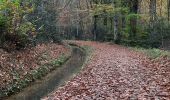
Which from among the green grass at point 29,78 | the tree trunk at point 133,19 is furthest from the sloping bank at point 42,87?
the tree trunk at point 133,19

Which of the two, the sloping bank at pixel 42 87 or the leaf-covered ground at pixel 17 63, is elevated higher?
the leaf-covered ground at pixel 17 63

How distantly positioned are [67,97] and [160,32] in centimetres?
2954

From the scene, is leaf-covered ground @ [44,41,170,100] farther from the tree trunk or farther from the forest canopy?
the tree trunk

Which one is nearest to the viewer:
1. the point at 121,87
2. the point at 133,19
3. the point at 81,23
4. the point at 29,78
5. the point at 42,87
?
the point at 121,87

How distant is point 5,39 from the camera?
19.4 meters

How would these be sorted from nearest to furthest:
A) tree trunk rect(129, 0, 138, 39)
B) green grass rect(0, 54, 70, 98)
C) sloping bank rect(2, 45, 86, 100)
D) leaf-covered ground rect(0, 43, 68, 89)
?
sloping bank rect(2, 45, 86, 100), green grass rect(0, 54, 70, 98), leaf-covered ground rect(0, 43, 68, 89), tree trunk rect(129, 0, 138, 39)

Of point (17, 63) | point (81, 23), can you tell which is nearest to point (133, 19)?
point (81, 23)

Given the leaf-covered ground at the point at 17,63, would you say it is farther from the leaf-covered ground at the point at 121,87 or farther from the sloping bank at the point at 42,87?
the leaf-covered ground at the point at 121,87

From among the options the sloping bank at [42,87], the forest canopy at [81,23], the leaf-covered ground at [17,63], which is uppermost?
the forest canopy at [81,23]

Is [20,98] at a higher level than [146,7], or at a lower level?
lower

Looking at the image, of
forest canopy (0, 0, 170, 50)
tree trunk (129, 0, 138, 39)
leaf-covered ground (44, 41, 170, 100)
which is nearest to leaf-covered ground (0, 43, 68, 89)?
forest canopy (0, 0, 170, 50)

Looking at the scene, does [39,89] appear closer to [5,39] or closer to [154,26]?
[5,39]

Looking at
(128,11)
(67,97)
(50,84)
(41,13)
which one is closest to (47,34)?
(41,13)

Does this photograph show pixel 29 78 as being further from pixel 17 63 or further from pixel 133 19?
pixel 133 19
